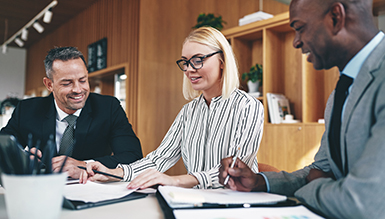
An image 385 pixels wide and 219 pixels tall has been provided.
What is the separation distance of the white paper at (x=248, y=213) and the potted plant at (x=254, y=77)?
3008 mm

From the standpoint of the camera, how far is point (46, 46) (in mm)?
8219

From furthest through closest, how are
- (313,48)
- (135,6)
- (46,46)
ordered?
(46,46)
(135,6)
(313,48)

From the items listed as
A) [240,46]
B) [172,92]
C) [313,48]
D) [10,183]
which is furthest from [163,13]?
[10,183]

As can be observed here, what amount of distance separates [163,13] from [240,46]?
156cm

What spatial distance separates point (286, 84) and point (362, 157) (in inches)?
124

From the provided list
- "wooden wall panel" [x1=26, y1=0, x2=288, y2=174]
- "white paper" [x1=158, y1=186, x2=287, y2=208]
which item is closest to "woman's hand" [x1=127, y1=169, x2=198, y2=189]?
"white paper" [x1=158, y1=186, x2=287, y2=208]

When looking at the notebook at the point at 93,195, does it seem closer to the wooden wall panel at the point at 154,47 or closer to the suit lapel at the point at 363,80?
the suit lapel at the point at 363,80

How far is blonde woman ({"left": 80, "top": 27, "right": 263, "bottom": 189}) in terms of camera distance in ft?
4.96

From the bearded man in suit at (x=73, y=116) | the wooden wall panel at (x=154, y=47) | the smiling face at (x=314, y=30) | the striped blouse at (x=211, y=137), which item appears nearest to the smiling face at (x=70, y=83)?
the bearded man in suit at (x=73, y=116)

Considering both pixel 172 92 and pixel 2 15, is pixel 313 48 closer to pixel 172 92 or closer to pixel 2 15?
pixel 172 92

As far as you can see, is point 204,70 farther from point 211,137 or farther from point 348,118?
point 348,118

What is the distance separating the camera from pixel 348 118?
0.85 m

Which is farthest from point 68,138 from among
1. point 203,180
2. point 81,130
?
point 203,180

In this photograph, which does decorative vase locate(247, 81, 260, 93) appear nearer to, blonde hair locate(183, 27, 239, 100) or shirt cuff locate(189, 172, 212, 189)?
blonde hair locate(183, 27, 239, 100)
